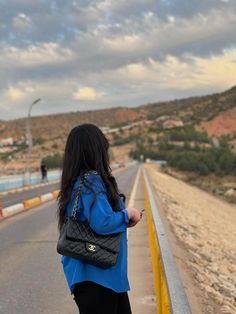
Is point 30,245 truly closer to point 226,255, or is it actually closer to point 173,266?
point 226,255

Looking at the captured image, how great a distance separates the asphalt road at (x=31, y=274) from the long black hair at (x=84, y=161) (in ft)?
10.7

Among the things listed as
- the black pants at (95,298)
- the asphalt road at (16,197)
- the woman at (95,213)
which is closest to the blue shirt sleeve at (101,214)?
the woman at (95,213)

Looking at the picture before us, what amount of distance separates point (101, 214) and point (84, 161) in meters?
0.38

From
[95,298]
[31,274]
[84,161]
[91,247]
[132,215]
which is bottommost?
[31,274]

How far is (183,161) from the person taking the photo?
97250mm

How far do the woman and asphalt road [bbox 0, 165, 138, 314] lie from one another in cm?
315

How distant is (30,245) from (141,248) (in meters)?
2.31

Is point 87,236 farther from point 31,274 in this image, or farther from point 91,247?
point 31,274

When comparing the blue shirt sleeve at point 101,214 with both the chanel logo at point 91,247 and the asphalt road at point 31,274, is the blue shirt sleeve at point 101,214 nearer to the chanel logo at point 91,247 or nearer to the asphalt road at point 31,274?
the chanel logo at point 91,247

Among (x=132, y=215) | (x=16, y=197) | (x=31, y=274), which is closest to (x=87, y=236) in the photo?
(x=132, y=215)

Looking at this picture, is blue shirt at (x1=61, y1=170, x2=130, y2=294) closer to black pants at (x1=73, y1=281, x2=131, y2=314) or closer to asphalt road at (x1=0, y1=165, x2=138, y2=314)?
black pants at (x1=73, y1=281, x2=131, y2=314)

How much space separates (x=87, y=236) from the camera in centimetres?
330

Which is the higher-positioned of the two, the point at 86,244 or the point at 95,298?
the point at 86,244

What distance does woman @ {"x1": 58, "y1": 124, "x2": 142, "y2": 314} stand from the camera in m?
3.34
